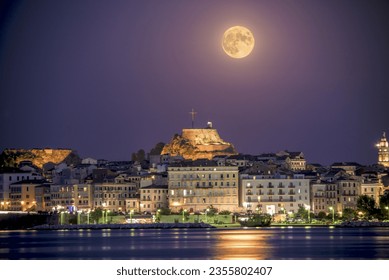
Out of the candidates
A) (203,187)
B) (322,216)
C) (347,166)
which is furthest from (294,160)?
(322,216)

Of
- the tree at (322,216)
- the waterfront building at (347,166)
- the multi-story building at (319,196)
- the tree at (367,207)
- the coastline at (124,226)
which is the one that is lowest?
the coastline at (124,226)

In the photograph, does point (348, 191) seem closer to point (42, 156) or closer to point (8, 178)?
point (8, 178)

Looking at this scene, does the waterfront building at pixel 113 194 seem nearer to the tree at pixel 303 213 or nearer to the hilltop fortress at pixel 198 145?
the tree at pixel 303 213

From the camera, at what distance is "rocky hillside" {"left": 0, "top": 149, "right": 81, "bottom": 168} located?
120 meters

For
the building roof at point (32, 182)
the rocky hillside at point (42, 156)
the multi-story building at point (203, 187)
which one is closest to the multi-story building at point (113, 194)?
the multi-story building at point (203, 187)

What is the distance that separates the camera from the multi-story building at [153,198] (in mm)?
91688

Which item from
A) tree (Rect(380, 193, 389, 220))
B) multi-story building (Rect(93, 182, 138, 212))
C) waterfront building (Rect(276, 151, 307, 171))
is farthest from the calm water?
waterfront building (Rect(276, 151, 307, 171))

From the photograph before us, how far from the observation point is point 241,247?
54.6 m

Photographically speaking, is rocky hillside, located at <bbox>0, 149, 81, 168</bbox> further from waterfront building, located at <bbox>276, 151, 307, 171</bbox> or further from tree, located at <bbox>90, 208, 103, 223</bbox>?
tree, located at <bbox>90, 208, 103, 223</bbox>

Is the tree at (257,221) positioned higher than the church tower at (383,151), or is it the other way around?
the church tower at (383,151)

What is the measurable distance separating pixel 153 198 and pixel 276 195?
7.90m

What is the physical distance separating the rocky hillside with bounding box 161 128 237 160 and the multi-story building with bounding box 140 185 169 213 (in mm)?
25690

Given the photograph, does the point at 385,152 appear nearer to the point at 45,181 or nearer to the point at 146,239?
the point at 45,181
